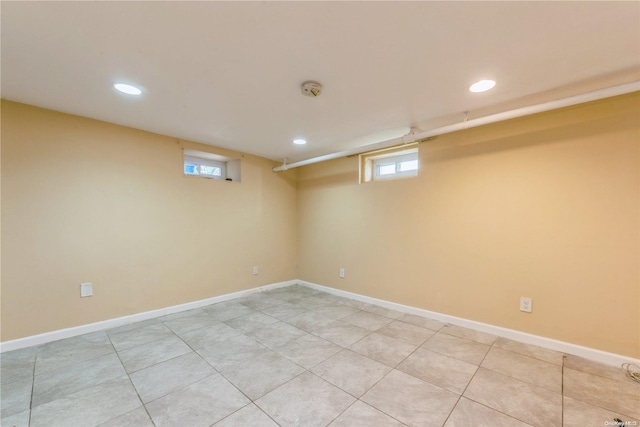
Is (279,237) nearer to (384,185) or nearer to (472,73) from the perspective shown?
(384,185)

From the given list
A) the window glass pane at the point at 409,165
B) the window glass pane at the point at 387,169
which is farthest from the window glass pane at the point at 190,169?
the window glass pane at the point at 409,165

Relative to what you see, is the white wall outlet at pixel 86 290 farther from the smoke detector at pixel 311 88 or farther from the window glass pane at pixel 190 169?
the smoke detector at pixel 311 88

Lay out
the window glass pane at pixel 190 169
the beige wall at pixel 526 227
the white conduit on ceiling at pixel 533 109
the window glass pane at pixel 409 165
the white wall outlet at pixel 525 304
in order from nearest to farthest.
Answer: the white conduit on ceiling at pixel 533 109
the beige wall at pixel 526 227
the white wall outlet at pixel 525 304
the window glass pane at pixel 409 165
the window glass pane at pixel 190 169

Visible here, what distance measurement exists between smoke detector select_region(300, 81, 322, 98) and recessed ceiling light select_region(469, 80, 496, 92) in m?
1.16

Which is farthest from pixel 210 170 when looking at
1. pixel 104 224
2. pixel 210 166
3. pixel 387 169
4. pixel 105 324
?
pixel 387 169

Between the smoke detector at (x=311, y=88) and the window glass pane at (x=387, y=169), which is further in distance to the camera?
the window glass pane at (x=387, y=169)

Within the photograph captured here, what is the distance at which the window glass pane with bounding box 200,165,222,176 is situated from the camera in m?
3.55

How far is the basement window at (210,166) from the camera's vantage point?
338 centimetres

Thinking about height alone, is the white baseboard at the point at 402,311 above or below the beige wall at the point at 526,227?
below

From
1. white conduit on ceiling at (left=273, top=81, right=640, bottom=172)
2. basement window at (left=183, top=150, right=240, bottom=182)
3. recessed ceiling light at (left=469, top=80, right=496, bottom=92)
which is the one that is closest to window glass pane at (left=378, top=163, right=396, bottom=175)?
white conduit on ceiling at (left=273, top=81, right=640, bottom=172)

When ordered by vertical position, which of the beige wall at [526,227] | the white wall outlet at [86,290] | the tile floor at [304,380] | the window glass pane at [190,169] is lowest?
the tile floor at [304,380]

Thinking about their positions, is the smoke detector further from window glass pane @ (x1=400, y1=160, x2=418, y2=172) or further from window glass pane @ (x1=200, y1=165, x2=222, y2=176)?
window glass pane @ (x1=200, y1=165, x2=222, y2=176)

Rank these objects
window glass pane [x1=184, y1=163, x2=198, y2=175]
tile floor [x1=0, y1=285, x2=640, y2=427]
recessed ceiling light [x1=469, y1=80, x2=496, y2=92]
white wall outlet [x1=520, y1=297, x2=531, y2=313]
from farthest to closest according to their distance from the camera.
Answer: window glass pane [x1=184, y1=163, x2=198, y2=175] < white wall outlet [x1=520, y1=297, x2=531, y2=313] < recessed ceiling light [x1=469, y1=80, x2=496, y2=92] < tile floor [x1=0, y1=285, x2=640, y2=427]

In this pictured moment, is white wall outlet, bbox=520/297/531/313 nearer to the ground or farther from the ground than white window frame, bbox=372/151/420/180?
nearer to the ground
